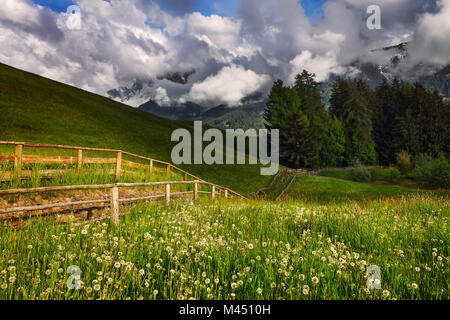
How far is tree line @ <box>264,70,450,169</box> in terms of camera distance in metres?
51.5

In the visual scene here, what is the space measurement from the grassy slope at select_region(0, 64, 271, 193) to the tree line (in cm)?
1460

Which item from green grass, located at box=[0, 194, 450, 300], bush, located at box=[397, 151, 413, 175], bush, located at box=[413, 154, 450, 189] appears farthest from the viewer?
bush, located at box=[397, 151, 413, 175]

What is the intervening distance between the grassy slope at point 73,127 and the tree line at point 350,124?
14.6 meters

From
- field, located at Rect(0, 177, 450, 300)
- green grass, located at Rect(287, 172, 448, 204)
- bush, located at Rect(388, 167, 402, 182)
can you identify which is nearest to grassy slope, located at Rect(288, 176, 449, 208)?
green grass, located at Rect(287, 172, 448, 204)

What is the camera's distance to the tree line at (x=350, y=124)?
51.5m

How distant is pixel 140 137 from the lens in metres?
36.8

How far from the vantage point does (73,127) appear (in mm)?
29188

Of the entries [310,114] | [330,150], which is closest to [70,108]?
[310,114]

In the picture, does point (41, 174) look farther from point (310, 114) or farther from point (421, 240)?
point (310, 114)

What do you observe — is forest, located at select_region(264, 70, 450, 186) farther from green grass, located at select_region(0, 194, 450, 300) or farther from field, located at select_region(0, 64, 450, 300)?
green grass, located at select_region(0, 194, 450, 300)

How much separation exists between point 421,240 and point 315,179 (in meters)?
32.4

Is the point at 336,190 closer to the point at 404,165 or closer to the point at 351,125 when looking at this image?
the point at 404,165

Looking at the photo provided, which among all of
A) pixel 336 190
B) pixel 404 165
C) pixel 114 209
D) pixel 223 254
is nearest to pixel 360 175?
pixel 404 165
